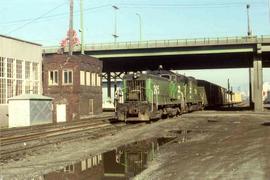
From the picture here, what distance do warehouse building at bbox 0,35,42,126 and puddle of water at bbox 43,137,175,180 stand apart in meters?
26.5

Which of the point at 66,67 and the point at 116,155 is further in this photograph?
the point at 66,67

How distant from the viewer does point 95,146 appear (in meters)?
18.5

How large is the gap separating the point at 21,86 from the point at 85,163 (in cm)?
3287

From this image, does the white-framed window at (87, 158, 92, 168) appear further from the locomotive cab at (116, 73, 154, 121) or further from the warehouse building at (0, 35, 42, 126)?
the warehouse building at (0, 35, 42, 126)

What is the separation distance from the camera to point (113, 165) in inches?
532

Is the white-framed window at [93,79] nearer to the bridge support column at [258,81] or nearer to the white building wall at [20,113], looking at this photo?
the white building wall at [20,113]

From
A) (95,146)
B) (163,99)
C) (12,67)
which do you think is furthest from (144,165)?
(12,67)

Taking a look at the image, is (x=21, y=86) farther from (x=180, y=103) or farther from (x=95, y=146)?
(x=95, y=146)

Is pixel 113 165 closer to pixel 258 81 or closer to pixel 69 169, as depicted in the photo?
pixel 69 169

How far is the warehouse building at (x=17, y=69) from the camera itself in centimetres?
4172

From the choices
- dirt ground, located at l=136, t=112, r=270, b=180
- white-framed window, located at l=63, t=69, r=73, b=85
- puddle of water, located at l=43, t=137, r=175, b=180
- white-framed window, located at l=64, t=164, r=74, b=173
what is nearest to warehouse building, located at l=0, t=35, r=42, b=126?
white-framed window, located at l=63, t=69, r=73, b=85

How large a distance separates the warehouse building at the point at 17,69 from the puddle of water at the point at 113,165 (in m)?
26.5

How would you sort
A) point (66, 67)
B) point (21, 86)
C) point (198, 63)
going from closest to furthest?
point (21, 86) → point (66, 67) → point (198, 63)

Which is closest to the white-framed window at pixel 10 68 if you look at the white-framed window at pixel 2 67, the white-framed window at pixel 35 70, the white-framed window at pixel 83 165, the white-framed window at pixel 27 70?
the white-framed window at pixel 2 67
